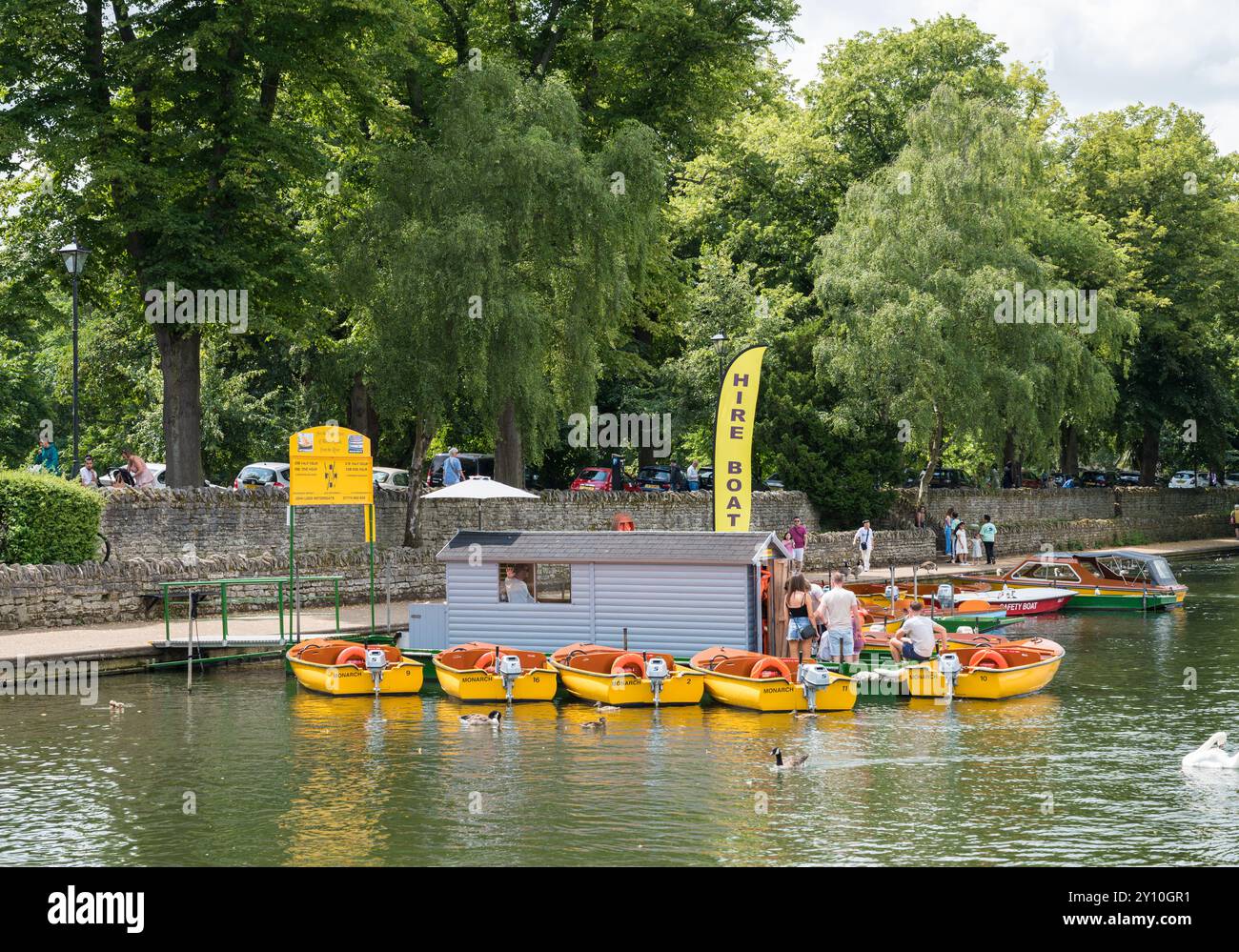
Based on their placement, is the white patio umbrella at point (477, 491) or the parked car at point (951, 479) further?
the parked car at point (951, 479)

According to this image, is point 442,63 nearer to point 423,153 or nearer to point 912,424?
point 423,153

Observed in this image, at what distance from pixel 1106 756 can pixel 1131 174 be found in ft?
161

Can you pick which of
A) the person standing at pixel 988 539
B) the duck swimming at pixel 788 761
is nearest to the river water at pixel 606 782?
the duck swimming at pixel 788 761

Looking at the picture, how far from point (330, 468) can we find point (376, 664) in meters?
5.78

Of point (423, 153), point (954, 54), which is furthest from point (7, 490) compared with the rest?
point (954, 54)

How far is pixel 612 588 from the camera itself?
26.5 meters

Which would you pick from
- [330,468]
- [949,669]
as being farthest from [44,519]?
[949,669]

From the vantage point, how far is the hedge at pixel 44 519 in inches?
1213

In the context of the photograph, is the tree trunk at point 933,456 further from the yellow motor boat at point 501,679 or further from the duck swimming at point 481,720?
the duck swimming at point 481,720

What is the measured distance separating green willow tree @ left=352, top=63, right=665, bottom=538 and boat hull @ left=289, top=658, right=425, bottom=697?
11762 mm

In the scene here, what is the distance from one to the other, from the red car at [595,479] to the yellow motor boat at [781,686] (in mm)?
28414

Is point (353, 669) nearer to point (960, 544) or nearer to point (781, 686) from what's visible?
point (781, 686)

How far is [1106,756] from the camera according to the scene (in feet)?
64.6
